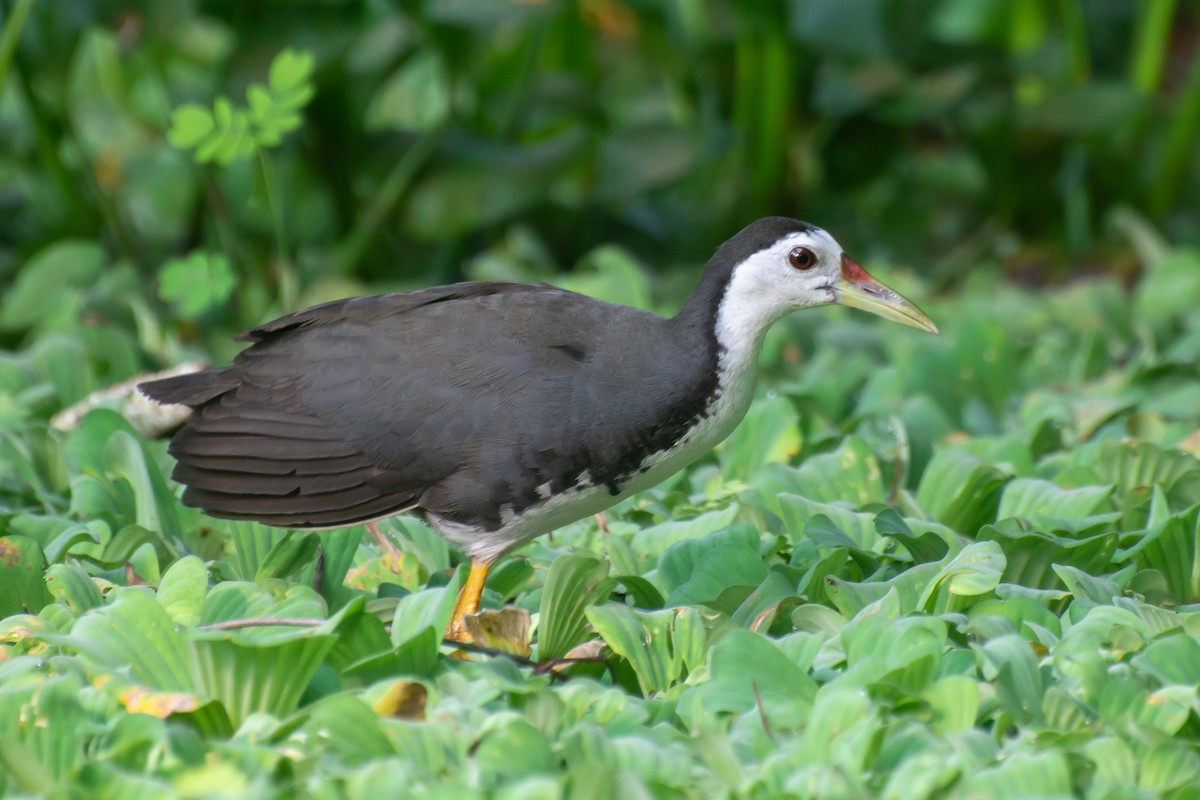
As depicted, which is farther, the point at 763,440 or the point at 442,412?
the point at 763,440

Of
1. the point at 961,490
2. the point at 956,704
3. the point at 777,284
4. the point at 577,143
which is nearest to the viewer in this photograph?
the point at 956,704

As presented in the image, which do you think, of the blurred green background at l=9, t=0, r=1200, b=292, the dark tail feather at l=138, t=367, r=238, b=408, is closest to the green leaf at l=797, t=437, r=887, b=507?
the dark tail feather at l=138, t=367, r=238, b=408

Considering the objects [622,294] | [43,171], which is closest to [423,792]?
[622,294]

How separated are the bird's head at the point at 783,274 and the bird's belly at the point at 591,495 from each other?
0.47 feet

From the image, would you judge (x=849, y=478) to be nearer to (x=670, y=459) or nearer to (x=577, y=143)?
(x=670, y=459)

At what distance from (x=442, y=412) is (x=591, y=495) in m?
0.30

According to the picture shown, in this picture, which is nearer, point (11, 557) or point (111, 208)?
point (11, 557)

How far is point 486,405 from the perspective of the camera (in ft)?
9.23

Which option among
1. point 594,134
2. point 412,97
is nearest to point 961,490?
point 594,134

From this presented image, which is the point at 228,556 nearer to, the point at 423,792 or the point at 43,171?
the point at 423,792

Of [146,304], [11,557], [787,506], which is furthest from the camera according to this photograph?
[146,304]

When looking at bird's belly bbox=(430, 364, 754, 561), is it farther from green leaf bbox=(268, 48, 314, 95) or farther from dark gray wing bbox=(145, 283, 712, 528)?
green leaf bbox=(268, 48, 314, 95)

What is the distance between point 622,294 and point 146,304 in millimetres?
1384

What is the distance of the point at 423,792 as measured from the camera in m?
1.97
